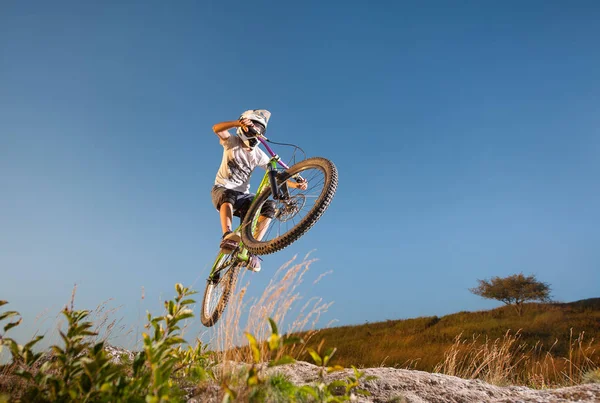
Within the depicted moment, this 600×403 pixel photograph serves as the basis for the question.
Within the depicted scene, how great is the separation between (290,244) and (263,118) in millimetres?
1836

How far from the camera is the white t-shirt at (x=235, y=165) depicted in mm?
5539

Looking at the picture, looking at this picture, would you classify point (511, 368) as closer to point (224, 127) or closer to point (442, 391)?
point (442, 391)

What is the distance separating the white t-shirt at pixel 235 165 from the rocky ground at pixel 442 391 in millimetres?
2655

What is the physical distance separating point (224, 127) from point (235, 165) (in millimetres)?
593

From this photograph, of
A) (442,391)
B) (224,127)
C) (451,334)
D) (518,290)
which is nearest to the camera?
(442,391)

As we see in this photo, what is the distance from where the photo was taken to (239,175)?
5645 mm

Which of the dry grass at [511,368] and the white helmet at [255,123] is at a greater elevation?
the white helmet at [255,123]

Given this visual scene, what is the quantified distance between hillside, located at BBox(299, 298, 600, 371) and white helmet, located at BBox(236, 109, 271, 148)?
20.6 feet

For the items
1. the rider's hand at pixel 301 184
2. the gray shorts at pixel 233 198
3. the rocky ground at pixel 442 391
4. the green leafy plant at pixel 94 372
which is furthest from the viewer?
the gray shorts at pixel 233 198

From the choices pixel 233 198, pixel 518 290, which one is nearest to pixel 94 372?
pixel 233 198

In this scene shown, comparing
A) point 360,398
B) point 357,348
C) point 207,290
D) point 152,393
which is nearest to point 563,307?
point 357,348

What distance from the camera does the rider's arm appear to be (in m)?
5.08

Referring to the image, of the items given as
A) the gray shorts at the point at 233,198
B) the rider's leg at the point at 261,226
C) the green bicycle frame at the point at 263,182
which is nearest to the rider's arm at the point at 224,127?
the green bicycle frame at the point at 263,182

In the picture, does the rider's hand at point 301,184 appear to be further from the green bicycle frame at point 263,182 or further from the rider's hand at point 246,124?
the rider's hand at point 246,124
